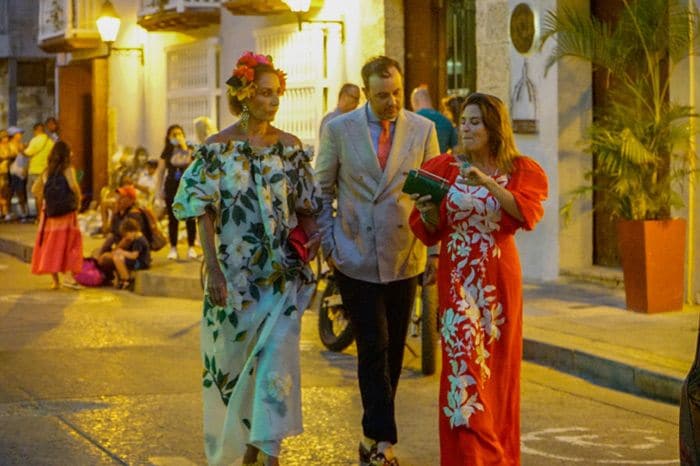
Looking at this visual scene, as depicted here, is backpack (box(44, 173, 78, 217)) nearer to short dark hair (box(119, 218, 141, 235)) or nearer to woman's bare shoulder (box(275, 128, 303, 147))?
short dark hair (box(119, 218, 141, 235))

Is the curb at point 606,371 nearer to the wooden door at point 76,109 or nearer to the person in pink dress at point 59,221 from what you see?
the person in pink dress at point 59,221

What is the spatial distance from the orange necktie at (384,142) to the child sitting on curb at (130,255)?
1017 cm

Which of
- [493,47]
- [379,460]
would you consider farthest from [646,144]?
[379,460]

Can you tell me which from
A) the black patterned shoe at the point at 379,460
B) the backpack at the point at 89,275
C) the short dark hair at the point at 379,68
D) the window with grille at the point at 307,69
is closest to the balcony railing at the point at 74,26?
the window with grille at the point at 307,69

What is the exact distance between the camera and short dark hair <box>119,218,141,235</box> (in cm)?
1744

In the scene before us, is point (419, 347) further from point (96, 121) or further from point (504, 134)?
point (96, 121)

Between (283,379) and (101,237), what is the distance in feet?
56.6

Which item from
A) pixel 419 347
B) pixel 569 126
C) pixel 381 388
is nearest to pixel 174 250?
pixel 569 126

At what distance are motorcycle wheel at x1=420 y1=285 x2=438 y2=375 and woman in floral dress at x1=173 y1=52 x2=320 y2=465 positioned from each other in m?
3.28

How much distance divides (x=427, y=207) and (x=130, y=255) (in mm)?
11077

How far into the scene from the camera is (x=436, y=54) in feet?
63.2

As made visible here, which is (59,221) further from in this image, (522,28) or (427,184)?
(427,184)

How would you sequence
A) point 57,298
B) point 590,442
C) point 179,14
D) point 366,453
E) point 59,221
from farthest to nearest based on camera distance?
point 179,14 → point 59,221 → point 57,298 → point 590,442 → point 366,453

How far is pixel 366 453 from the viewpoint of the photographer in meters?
7.58
